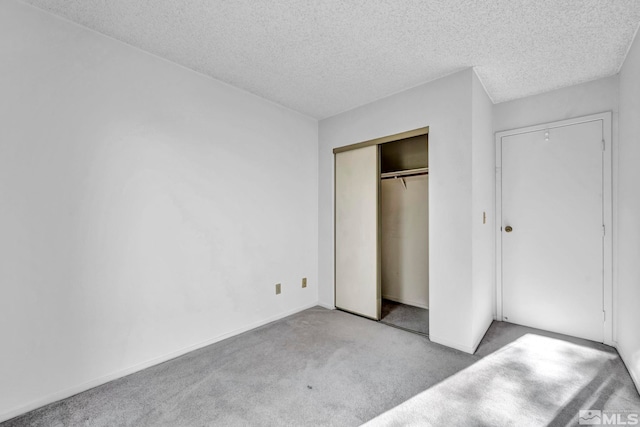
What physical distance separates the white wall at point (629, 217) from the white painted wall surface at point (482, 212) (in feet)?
3.18

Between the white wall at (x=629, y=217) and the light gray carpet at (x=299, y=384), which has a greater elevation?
the white wall at (x=629, y=217)

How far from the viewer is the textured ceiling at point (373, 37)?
67.8 inches

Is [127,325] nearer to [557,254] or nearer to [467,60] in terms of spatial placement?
[467,60]

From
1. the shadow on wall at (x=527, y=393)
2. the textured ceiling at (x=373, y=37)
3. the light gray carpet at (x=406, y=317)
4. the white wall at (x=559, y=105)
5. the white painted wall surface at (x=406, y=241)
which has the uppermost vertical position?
the textured ceiling at (x=373, y=37)

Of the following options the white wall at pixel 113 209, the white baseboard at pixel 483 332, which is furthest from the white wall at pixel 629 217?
the white wall at pixel 113 209

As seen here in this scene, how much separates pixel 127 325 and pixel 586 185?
4.18 meters

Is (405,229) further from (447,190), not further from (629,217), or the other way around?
(629,217)

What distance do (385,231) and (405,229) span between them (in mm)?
304

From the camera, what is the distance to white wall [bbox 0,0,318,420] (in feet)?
5.50

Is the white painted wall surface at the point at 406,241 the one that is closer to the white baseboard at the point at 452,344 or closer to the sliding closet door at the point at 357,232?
the sliding closet door at the point at 357,232

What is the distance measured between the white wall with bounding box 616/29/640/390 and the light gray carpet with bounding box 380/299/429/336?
147 cm

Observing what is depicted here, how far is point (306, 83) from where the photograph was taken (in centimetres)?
272

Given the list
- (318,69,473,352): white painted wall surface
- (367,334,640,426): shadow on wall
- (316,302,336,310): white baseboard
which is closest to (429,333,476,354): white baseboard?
(318,69,473,352): white painted wall surface

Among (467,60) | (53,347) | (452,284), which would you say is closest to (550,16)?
(467,60)
